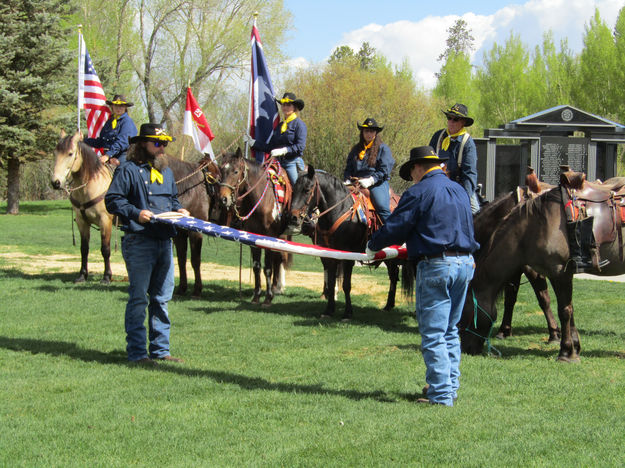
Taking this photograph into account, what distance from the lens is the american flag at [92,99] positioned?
14375 millimetres

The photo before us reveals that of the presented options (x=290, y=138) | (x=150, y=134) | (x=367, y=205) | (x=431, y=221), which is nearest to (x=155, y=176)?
(x=150, y=134)

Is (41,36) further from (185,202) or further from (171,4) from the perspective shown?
(185,202)

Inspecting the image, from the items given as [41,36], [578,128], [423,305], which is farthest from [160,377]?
[41,36]

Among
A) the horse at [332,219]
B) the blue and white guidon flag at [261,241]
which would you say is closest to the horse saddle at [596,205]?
the blue and white guidon flag at [261,241]

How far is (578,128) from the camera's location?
67.1 ft

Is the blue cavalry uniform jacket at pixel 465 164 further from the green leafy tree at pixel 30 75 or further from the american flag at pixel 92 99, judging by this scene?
the green leafy tree at pixel 30 75

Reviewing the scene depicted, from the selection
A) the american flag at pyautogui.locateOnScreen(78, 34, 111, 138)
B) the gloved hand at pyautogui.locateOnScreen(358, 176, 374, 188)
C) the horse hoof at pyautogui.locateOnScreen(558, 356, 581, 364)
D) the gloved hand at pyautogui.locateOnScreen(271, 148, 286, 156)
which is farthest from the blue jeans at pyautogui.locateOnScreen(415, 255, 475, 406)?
the american flag at pyautogui.locateOnScreen(78, 34, 111, 138)

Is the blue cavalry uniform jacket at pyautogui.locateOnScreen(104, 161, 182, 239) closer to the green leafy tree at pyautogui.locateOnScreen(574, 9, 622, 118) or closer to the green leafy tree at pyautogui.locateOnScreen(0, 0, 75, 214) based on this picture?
the green leafy tree at pyautogui.locateOnScreen(0, 0, 75, 214)

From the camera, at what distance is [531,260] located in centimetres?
739

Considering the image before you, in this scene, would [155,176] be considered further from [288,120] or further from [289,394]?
[288,120]

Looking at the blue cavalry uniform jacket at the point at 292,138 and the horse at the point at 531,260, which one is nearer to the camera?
the horse at the point at 531,260

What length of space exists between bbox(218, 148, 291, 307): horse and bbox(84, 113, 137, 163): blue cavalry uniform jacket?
9.68 ft

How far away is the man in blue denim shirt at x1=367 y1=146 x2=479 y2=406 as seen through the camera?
5465mm

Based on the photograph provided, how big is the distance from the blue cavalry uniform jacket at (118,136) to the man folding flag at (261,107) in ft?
7.79
